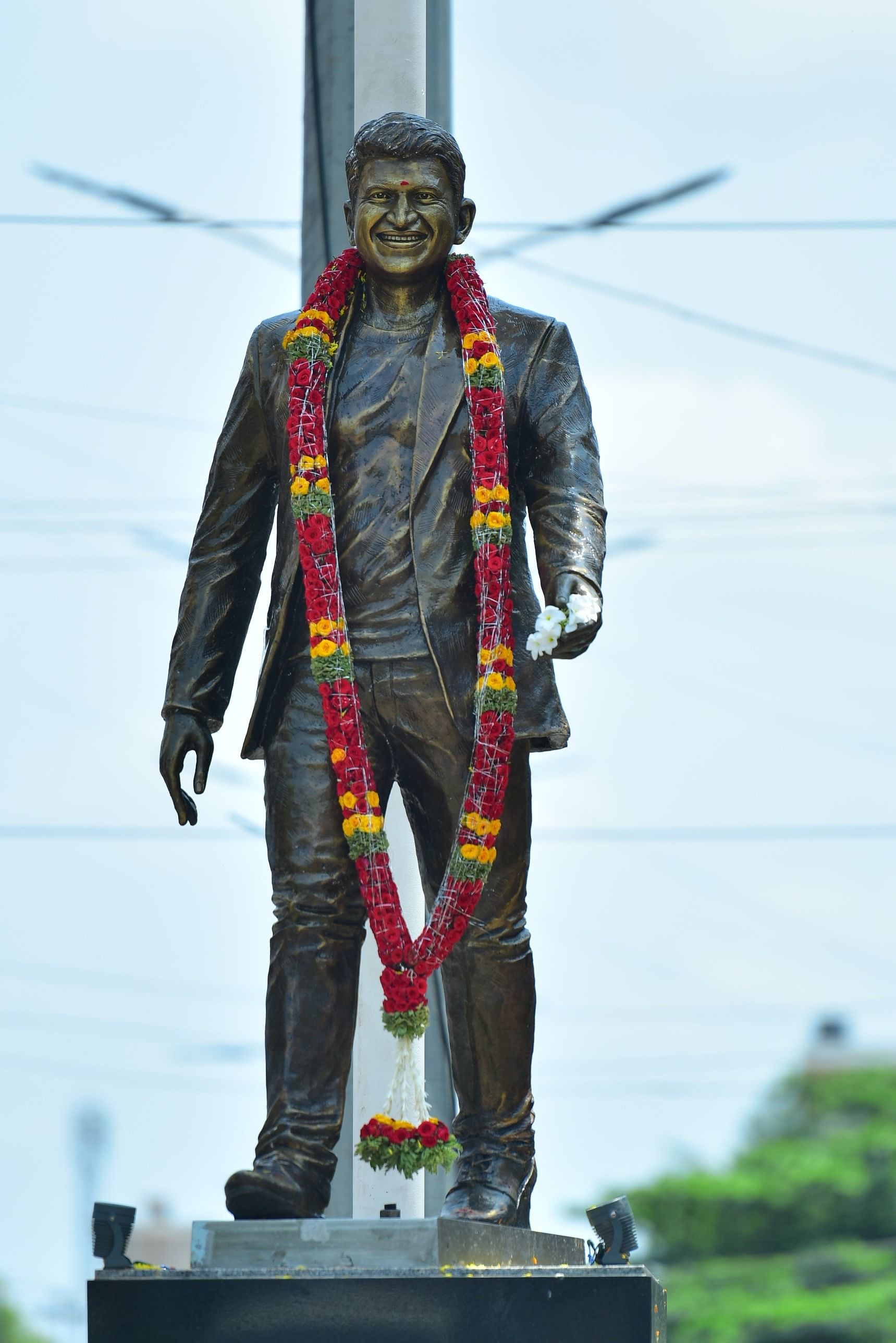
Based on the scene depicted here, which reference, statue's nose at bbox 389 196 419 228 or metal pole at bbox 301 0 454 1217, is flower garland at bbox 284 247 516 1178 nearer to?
statue's nose at bbox 389 196 419 228

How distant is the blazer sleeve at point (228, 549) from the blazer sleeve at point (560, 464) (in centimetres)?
72

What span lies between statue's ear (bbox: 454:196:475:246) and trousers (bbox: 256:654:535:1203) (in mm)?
1126

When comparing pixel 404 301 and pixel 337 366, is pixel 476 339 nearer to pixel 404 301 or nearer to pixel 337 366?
→ pixel 404 301

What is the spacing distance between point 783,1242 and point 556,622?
34238 millimetres

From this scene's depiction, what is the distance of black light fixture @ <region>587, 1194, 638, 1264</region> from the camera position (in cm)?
582

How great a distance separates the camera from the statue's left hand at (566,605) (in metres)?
5.71

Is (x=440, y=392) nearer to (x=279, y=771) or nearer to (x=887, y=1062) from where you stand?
(x=279, y=771)

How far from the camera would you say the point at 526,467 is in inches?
246

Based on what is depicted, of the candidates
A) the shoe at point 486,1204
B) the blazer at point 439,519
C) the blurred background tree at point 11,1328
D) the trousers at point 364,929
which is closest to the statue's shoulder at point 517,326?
the blazer at point 439,519

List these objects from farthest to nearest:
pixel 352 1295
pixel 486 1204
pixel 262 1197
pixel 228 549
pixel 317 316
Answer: pixel 228 549 → pixel 317 316 → pixel 486 1204 → pixel 262 1197 → pixel 352 1295

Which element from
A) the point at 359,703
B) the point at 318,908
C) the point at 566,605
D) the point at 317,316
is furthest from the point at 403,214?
the point at 318,908

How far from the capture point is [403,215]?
238 inches

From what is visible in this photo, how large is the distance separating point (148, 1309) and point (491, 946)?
4.18 ft

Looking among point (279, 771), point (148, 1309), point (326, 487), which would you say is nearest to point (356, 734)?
point (279, 771)
